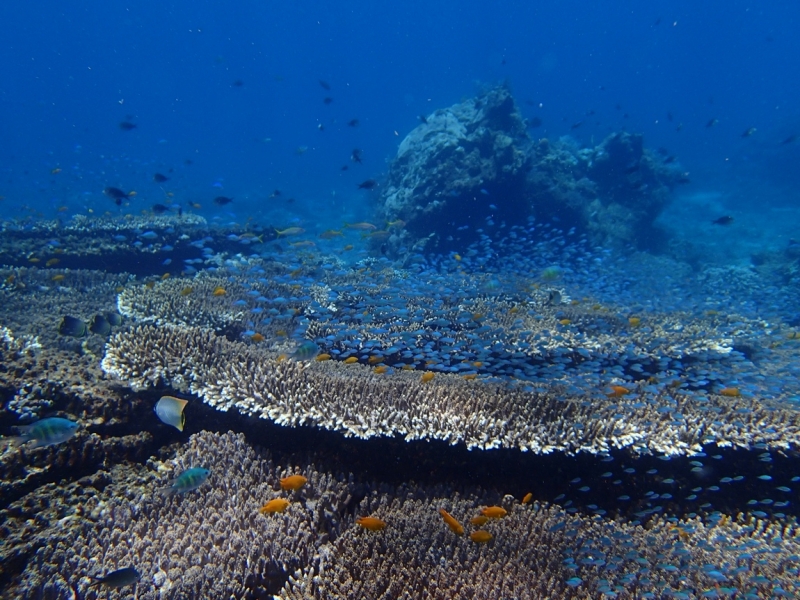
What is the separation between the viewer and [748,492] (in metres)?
5.07

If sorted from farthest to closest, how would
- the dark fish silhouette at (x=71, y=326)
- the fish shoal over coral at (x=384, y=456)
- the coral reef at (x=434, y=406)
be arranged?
the dark fish silhouette at (x=71, y=326) → the coral reef at (x=434, y=406) → the fish shoal over coral at (x=384, y=456)

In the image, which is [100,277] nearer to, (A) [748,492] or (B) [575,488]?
(B) [575,488]

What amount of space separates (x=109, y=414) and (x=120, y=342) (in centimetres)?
112

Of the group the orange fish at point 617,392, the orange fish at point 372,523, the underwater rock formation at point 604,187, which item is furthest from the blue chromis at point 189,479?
the underwater rock formation at point 604,187

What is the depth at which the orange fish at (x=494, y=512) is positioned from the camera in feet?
12.9

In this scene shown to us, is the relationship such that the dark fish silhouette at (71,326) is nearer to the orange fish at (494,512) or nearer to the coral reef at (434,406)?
the coral reef at (434,406)

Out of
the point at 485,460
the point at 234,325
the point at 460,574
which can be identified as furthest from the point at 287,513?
the point at 234,325

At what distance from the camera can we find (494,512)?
394 centimetres

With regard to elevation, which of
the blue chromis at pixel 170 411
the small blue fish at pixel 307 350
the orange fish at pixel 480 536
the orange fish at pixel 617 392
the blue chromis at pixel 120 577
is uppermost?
the orange fish at pixel 617 392

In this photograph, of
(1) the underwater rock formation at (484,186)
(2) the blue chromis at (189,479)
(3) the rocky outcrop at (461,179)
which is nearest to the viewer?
(2) the blue chromis at (189,479)

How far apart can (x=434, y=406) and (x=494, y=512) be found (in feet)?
4.38

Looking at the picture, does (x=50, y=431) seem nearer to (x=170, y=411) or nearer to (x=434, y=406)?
(x=170, y=411)

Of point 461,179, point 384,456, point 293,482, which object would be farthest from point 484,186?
point 293,482

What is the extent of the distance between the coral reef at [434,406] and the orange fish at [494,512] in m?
0.69
